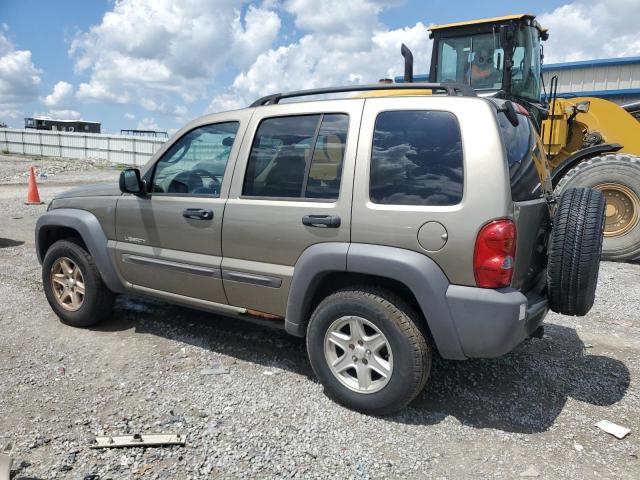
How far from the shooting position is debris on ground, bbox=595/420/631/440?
2.95m

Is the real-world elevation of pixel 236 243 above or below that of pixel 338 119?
below

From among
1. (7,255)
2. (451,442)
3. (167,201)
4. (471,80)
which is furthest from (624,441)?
(7,255)

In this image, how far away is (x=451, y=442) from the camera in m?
2.89

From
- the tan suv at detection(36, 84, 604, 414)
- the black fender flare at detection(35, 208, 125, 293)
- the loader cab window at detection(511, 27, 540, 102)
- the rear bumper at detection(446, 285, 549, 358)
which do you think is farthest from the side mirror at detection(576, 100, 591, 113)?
the black fender flare at detection(35, 208, 125, 293)

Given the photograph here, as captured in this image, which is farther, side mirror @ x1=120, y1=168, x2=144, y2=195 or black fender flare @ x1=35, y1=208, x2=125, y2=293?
black fender flare @ x1=35, y1=208, x2=125, y2=293

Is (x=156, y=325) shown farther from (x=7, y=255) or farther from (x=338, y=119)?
(x=7, y=255)

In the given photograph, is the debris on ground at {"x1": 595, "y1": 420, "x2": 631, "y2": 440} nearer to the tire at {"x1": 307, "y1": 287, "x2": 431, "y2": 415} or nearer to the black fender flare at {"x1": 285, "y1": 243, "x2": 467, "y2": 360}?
the black fender flare at {"x1": 285, "y1": 243, "x2": 467, "y2": 360}

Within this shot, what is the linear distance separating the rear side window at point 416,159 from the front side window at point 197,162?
48.0 inches

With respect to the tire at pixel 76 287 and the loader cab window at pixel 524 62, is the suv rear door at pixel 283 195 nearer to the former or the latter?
the tire at pixel 76 287

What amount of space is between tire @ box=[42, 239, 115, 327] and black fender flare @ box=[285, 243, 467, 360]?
85.7 inches

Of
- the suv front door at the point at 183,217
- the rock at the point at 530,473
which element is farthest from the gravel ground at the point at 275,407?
the suv front door at the point at 183,217

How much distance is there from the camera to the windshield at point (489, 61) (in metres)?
7.11

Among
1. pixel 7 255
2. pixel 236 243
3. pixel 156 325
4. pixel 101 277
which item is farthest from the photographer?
pixel 7 255

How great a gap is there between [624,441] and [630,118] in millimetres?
6523
